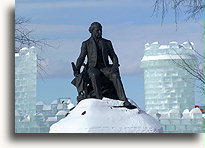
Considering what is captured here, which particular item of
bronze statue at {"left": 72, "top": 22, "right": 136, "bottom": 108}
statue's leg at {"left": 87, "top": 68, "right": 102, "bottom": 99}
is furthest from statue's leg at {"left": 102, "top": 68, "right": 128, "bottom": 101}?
statue's leg at {"left": 87, "top": 68, "right": 102, "bottom": 99}

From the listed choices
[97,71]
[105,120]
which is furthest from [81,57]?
→ [105,120]

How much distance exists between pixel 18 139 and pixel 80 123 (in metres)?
0.53

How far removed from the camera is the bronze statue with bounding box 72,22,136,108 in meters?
5.32

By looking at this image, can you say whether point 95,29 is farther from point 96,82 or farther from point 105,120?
point 105,120

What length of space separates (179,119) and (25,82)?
1.65 m

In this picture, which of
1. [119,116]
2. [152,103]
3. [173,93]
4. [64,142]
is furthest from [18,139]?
[173,93]

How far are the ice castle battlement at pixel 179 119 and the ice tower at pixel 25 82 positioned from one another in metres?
1.20

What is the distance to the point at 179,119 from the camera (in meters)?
6.26

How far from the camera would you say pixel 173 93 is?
6531 mm

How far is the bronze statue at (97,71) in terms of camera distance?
17.5 feet

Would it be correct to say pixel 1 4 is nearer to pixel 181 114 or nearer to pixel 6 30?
pixel 6 30

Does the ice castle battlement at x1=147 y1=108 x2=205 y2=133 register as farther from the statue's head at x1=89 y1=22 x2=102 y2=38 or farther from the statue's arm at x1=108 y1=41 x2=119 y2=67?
the statue's head at x1=89 y1=22 x2=102 y2=38

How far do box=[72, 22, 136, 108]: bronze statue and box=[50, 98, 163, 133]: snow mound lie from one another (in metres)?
0.13

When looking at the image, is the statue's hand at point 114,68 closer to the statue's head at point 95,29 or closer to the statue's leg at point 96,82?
the statue's leg at point 96,82
